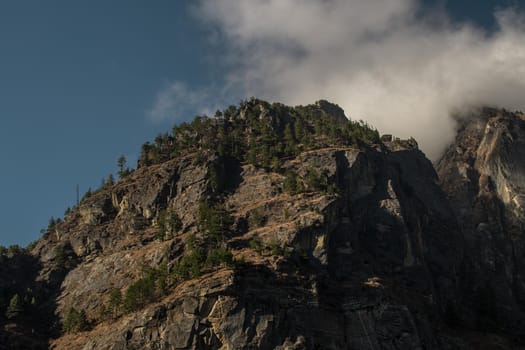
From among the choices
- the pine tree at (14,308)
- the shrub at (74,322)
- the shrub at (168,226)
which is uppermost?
the shrub at (168,226)

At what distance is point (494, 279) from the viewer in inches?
6304

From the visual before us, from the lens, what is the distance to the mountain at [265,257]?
107 meters

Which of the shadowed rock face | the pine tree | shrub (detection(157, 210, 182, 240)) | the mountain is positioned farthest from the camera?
the shadowed rock face

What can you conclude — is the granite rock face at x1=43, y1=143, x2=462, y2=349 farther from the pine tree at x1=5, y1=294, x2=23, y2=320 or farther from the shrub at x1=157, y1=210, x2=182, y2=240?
the pine tree at x1=5, y1=294, x2=23, y2=320

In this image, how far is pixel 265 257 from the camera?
115562mm

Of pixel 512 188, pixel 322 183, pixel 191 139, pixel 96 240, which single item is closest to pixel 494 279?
pixel 512 188

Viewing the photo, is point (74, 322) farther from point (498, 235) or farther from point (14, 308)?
point (498, 235)

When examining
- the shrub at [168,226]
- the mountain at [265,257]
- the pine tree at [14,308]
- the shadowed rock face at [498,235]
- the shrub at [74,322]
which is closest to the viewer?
the mountain at [265,257]


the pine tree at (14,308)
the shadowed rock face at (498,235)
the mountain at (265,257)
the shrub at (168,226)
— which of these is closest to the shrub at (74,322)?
the mountain at (265,257)

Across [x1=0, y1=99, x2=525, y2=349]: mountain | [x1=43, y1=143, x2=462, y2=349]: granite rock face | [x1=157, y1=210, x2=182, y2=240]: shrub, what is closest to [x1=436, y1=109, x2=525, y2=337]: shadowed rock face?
[x1=0, y1=99, x2=525, y2=349]: mountain

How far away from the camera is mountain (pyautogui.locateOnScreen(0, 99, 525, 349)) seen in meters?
107

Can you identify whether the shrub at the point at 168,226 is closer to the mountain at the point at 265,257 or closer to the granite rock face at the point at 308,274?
the mountain at the point at 265,257

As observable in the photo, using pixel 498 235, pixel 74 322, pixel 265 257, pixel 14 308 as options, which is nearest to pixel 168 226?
pixel 265 257

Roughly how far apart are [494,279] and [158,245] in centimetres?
7652
